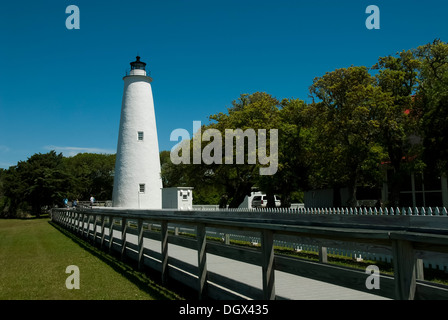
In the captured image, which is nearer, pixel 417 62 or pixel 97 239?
pixel 97 239

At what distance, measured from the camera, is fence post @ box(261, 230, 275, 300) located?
4.33 m

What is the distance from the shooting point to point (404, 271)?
114 inches

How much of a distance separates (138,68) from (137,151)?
816 centimetres

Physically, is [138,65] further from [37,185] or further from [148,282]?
[148,282]

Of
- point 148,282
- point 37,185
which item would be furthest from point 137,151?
point 148,282

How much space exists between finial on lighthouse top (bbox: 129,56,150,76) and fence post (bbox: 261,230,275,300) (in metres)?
35.1

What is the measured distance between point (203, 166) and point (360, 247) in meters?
26.6

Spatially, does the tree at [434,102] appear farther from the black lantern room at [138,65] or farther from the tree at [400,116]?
the black lantern room at [138,65]

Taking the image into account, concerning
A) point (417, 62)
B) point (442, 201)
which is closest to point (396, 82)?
point (417, 62)

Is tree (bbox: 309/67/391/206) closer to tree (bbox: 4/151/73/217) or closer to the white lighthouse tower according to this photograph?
the white lighthouse tower

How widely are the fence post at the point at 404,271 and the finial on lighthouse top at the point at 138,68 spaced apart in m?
36.7

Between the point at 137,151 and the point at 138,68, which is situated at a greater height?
the point at 138,68

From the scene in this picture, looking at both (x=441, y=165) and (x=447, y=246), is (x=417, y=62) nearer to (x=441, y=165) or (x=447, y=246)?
(x=441, y=165)
